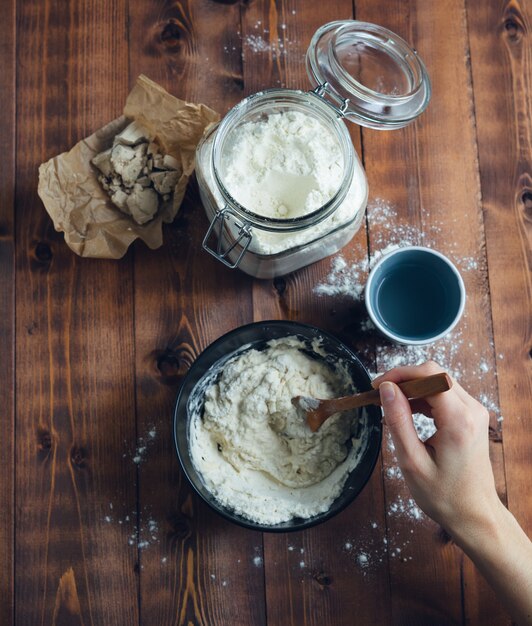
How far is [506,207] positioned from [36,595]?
1.03m

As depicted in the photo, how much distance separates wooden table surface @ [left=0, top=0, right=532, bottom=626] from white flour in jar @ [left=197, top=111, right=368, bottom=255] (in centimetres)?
19

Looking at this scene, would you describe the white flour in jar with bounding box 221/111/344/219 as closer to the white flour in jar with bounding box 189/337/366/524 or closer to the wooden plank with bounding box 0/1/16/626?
the white flour in jar with bounding box 189/337/366/524

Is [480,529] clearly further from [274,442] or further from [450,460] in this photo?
[274,442]

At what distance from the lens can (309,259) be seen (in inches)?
43.9

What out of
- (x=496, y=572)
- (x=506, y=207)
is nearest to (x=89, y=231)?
(x=506, y=207)

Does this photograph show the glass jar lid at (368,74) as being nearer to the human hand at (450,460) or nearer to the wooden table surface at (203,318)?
the wooden table surface at (203,318)

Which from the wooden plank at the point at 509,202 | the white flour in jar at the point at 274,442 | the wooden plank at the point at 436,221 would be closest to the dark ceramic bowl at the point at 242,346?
the white flour in jar at the point at 274,442

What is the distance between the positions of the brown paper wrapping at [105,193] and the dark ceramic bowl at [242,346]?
0.23 meters

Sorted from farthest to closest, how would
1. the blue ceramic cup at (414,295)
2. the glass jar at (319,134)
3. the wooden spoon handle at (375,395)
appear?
1. the blue ceramic cup at (414,295)
2. the glass jar at (319,134)
3. the wooden spoon handle at (375,395)

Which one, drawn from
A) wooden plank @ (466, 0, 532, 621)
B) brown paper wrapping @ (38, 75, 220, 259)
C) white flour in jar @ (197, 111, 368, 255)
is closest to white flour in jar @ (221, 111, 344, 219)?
white flour in jar @ (197, 111, 368, 255)

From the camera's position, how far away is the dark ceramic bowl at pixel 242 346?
3.31ft

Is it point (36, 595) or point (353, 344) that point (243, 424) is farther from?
point (36, 595)

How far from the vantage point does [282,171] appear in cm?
98

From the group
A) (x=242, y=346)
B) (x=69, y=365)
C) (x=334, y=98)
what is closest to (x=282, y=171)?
(x=334, y=98)
